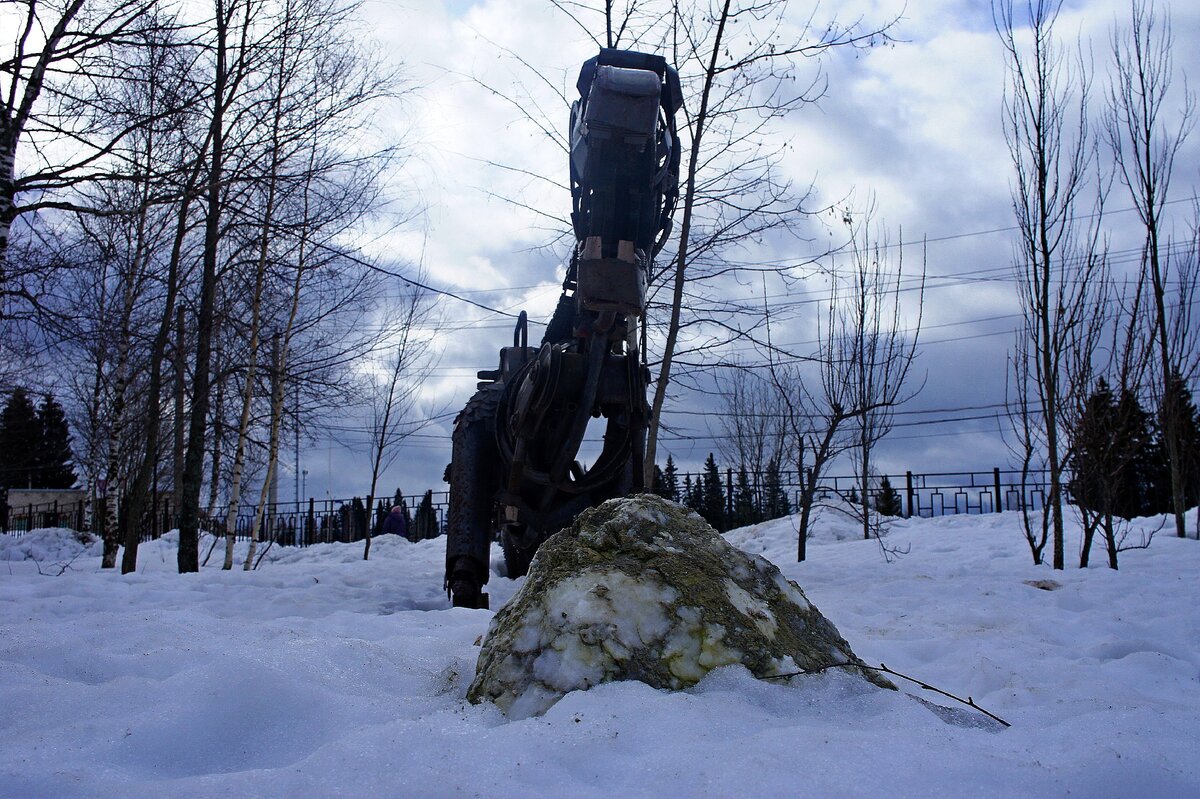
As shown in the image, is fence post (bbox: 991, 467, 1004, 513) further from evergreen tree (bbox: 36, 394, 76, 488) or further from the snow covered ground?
evergreen tree (bbox: 36, 394, 76, 488)

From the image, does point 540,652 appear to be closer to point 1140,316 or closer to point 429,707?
point 429,707

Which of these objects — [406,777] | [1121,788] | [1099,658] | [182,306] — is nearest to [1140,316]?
[1099,658]

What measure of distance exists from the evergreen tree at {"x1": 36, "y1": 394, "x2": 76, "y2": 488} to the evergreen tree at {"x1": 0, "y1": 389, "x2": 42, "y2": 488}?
0.38 m

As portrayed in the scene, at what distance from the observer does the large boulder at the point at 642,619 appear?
2.20 meters

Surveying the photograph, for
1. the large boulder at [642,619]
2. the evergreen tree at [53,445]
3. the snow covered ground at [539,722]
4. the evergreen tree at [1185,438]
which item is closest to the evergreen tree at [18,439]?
the evergreen tree at [53,445]

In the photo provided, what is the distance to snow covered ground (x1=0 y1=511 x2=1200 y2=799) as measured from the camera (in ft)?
4.96

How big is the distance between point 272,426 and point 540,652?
10702 millimetres

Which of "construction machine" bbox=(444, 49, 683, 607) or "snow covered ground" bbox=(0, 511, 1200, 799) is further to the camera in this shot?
"construction machine" bbox=(444, 49, 683, 607)

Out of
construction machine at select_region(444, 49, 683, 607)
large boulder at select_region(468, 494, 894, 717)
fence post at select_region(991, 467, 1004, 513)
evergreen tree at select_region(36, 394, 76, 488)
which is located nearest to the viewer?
large boulder at select_region(468, 494, 894, 717)

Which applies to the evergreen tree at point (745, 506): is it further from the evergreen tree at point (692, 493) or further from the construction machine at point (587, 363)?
the construction machine at point (587, 363)

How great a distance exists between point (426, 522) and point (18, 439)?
13.0 metres

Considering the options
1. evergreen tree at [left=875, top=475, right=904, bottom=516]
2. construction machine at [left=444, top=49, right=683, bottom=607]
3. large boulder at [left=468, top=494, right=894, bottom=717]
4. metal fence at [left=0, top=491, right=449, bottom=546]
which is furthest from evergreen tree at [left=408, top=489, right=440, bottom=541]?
large boulder at [left=468, top=494, right=894, bottom=717]

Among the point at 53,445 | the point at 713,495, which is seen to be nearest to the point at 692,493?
the point at 713,495

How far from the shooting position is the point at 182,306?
30.7 feet
